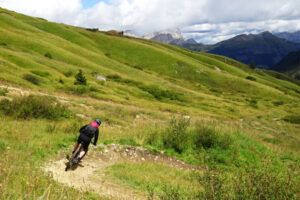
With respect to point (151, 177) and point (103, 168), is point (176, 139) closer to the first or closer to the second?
point (151, 177)

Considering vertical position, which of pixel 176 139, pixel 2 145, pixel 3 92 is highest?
pixel 3 92

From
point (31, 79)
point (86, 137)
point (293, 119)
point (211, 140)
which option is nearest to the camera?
point (86, 137)

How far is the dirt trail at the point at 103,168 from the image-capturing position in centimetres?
652

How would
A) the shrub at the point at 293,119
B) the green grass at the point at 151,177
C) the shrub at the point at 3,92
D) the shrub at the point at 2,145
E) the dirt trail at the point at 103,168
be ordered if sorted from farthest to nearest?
the shrub at the point at 293,119, the shrub at the point at 3,92, the shrub at the point at 2,145, the green grass at the point at 151,177, the dirt trail at the point at 103,168

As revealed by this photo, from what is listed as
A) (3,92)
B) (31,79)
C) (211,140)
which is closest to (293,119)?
(211,140)

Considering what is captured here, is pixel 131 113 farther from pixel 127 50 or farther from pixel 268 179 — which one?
pixel 127 50

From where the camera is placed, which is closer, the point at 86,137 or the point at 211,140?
the point at 86,137

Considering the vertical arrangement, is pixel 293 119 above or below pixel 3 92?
below

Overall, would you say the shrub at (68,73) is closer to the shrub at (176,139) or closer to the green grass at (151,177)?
the shrub at (176,139)

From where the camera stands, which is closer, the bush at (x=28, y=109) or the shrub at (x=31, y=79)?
the bush at (x=28, y=109)

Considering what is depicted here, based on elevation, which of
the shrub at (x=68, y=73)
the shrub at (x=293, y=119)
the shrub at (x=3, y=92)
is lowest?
the shrub at (x=293, y=119)

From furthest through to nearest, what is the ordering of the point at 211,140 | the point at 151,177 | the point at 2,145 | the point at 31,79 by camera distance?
the point at 31,79 → the point at 211,140 → the point at 151,177 → the point at 2,145

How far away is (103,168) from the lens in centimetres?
887

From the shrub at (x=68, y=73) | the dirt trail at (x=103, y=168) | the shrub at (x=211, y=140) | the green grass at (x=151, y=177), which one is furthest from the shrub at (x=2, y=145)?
the shrub at (x=68, y=73)
